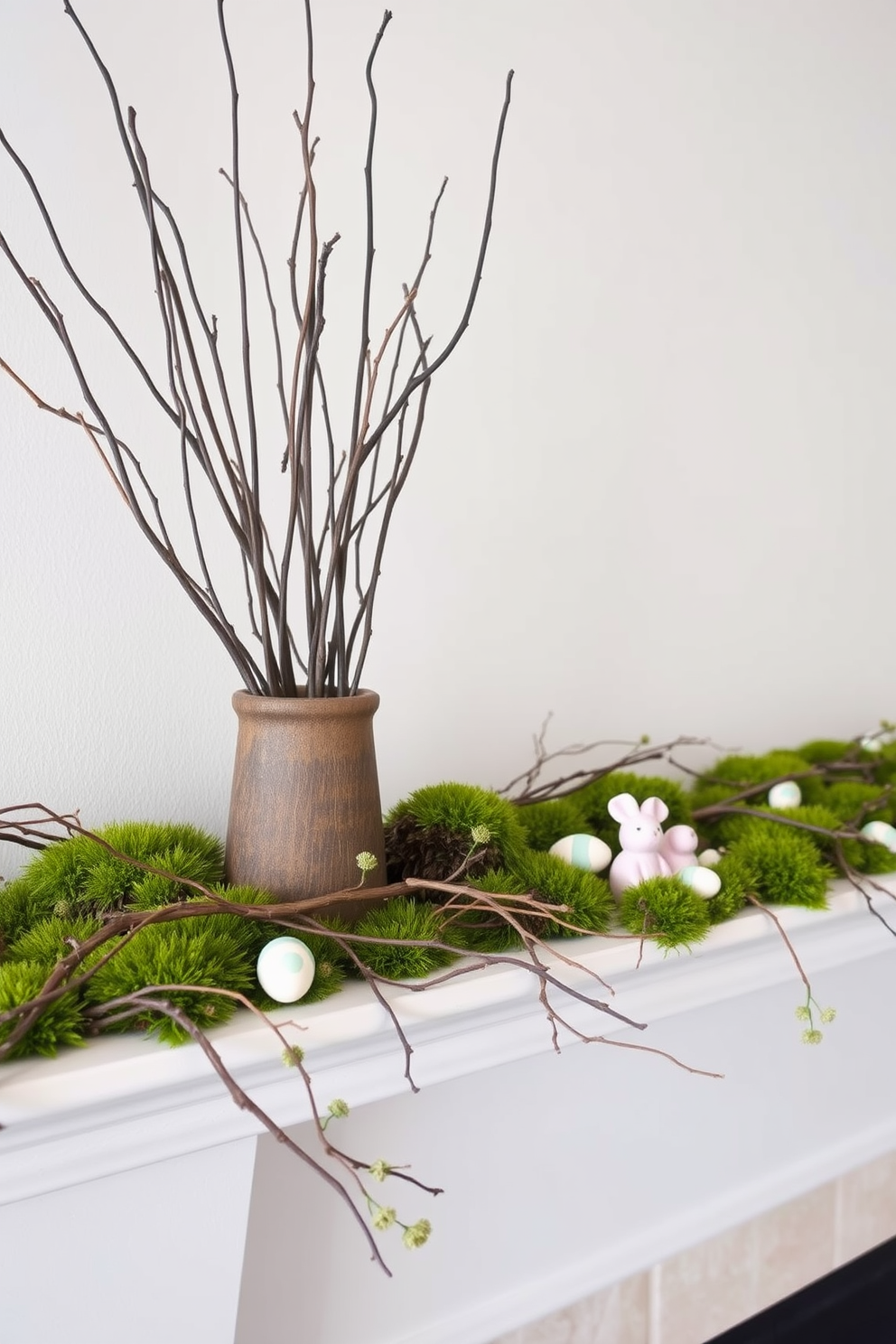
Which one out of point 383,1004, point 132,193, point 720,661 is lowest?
point 383,1004

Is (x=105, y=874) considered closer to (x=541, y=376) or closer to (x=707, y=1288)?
(x=541, y=376)

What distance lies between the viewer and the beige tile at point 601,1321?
825 millimetres

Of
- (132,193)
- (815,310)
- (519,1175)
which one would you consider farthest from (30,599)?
(815,310)

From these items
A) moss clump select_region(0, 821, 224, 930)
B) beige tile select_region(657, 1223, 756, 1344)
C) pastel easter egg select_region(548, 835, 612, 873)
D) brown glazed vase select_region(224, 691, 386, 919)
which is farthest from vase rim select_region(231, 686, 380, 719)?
beige tile select_region(657, 1223, 756, 1344)

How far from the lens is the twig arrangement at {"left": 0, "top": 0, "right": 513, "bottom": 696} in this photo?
54 cm

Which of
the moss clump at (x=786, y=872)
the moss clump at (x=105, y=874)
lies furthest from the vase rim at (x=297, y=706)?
the moss clump at (x=786, y=872)

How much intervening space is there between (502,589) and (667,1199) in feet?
1.97

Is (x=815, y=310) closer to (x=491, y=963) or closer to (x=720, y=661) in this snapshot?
(x=720, y=661)

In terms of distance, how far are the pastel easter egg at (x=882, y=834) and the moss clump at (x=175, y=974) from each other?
0.60 metres

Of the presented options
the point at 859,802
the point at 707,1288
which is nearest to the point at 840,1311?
the point at 707,1288

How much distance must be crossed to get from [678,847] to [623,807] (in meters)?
0.08

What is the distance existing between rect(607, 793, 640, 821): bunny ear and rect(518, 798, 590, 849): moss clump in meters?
0.07

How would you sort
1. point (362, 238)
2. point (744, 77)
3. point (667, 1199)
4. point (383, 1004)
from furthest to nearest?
point (744, 77) → point (667, 1199) → point (362, 238) → point (383, 1004)

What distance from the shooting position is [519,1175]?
0.78 metres
